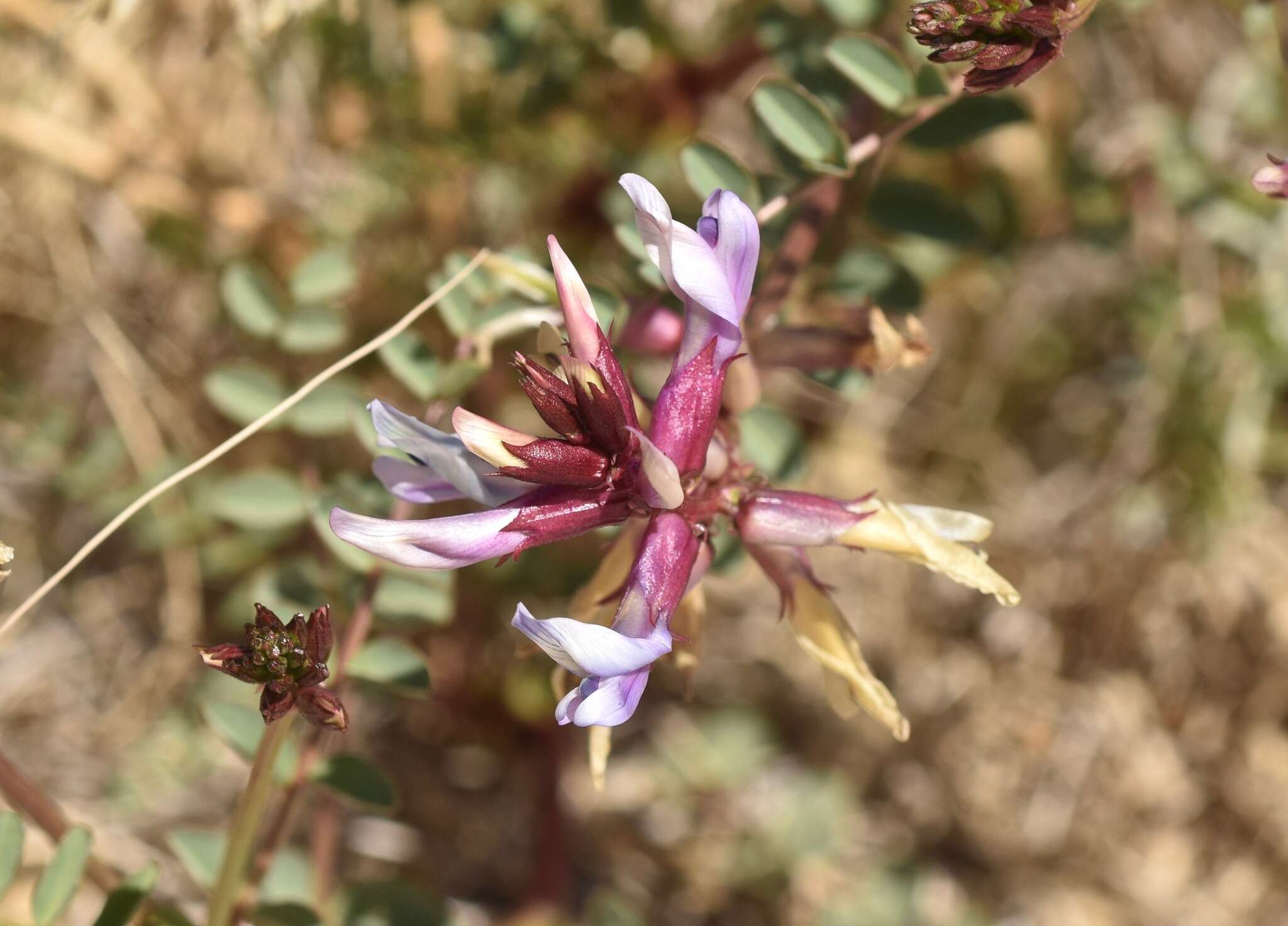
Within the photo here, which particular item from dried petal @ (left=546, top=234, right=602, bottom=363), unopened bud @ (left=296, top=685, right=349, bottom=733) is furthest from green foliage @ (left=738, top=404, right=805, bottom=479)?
unopened bud @ (left=296, top=685, right=349, bottom=733)

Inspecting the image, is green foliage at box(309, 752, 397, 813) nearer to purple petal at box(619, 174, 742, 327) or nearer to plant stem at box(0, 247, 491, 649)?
plant stem at box(0, 247, 491, 649)

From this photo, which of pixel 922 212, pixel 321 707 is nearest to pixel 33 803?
pixel 321 707

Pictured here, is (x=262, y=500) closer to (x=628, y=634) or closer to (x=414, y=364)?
(x=414, y=364)

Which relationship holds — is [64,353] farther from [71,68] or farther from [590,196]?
[590,196]

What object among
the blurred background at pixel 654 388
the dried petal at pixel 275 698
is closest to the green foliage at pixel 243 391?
the blurred background at pixel 654 388

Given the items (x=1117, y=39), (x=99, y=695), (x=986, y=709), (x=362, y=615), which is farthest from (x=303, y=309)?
(x=1117, y=39)

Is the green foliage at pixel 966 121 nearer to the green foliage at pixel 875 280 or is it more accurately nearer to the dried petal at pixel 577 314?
the green foliage at pixel 875 280
